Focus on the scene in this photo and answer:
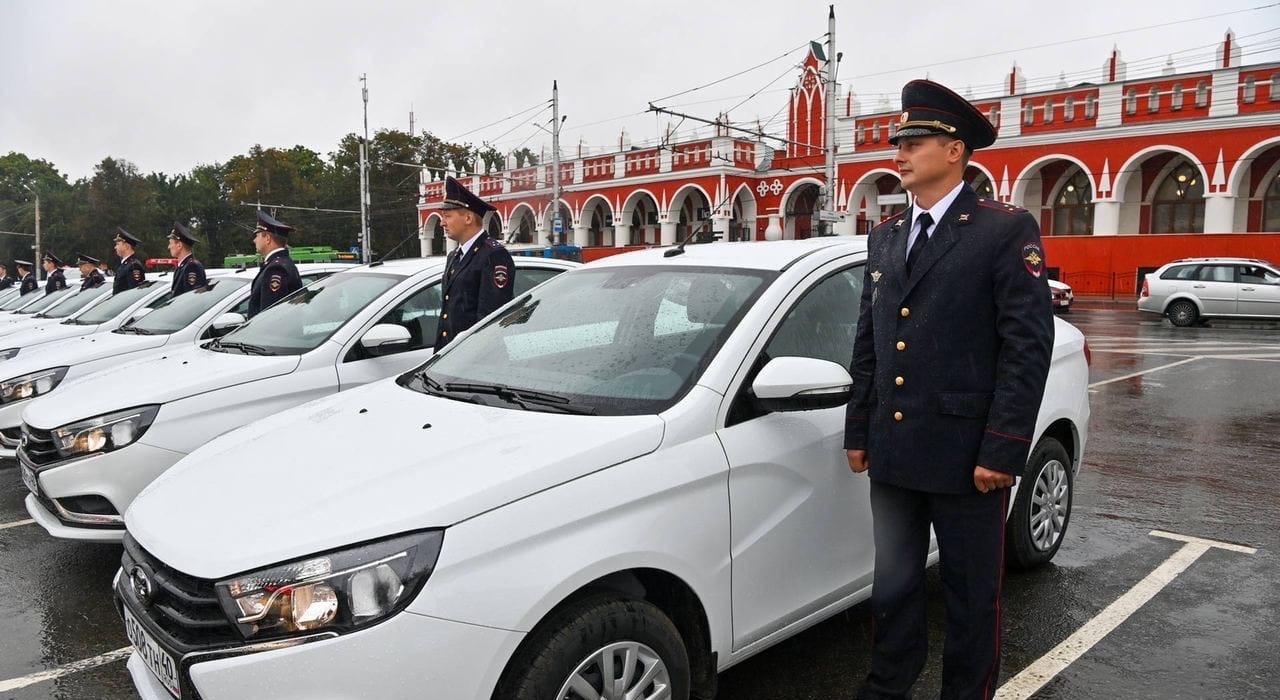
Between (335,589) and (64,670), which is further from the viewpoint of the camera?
(64,670)

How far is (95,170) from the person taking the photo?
261 ft

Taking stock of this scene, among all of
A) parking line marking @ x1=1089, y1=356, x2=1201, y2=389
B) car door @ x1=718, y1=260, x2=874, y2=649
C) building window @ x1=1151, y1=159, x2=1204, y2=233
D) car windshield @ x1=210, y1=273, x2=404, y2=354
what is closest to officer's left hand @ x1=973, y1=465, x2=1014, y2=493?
car door @ x1=718, y1=260, x2=874, y2=649

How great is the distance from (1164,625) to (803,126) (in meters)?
34.4

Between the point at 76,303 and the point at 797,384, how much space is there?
37.4 ft

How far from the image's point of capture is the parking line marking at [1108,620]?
3354 mm

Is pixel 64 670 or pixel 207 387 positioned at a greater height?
pixel 207 387

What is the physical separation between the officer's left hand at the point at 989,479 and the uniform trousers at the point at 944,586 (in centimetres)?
7

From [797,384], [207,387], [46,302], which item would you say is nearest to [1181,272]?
[797,384]

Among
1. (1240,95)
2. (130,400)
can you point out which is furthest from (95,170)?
(130,400)

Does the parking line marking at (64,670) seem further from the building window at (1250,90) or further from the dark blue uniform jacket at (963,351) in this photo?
the building window at (1250,90)

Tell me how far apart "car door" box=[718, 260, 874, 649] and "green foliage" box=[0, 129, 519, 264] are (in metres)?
64.1

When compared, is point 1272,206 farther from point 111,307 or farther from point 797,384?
point 797,384

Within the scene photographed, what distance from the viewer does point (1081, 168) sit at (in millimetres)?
30281

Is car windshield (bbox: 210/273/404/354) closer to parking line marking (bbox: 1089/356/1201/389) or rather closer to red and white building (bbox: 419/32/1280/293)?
parking line marking (bbox: 1089/356/1201/389)
